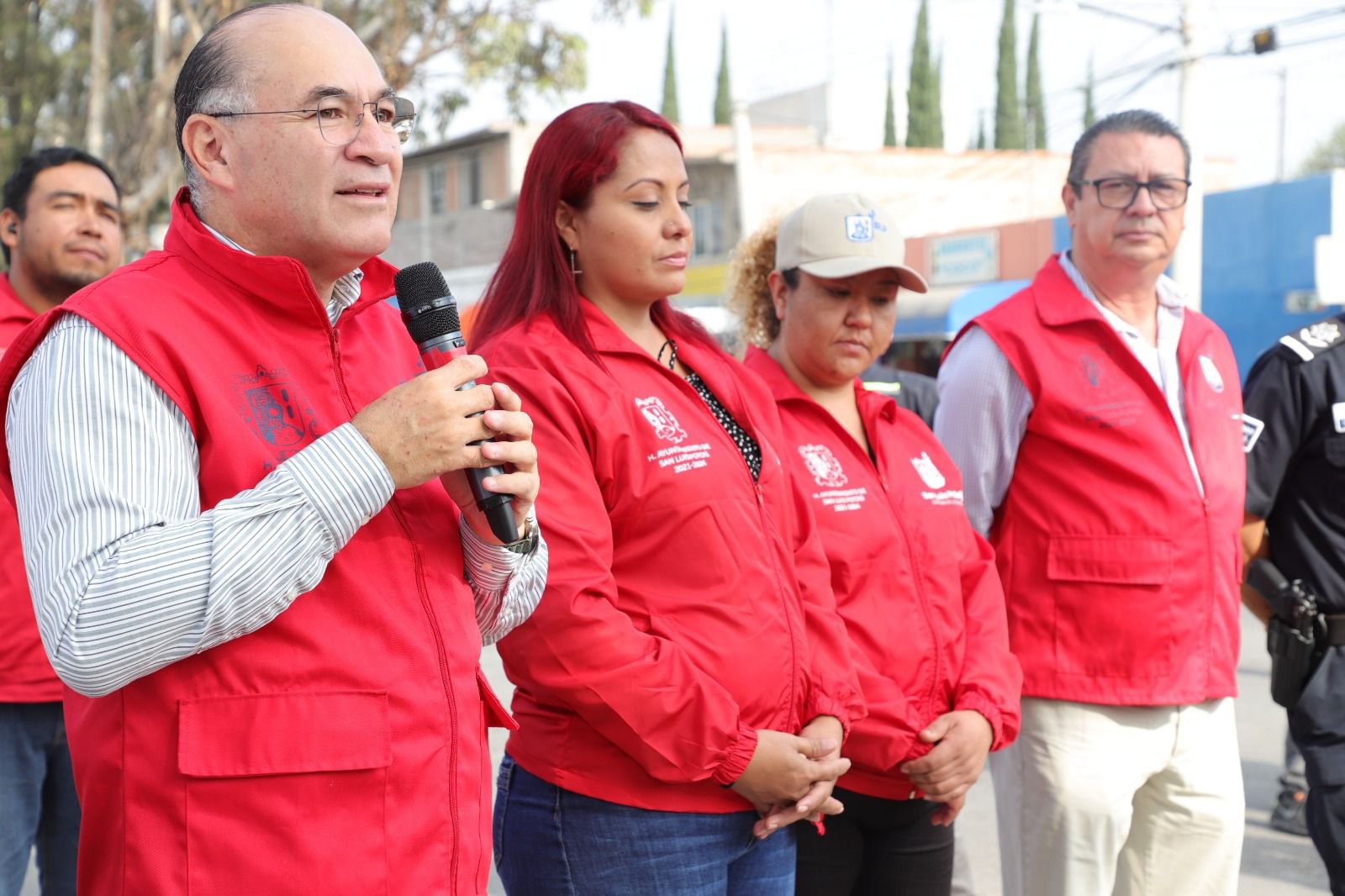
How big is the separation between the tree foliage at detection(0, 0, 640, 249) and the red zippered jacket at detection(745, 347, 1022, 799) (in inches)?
496

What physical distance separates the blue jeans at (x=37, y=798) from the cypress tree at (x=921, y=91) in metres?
51.6

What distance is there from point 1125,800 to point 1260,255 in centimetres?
1726

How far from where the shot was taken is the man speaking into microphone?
1.66 meters

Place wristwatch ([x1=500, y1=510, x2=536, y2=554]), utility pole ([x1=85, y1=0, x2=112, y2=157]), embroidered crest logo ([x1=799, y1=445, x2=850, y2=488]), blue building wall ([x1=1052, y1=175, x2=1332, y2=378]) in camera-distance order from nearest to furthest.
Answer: wristwatch ([x1=500, y1=510, x2=536, y2=554])
embroidered crest logo ([x1=799, y1=445, x2=850, y2=488])
utility pole ([x1=85, y1=0, x2=112, y2=157])
blue building wall ([x1=1052, y1=175, x2=1332, y2=378])

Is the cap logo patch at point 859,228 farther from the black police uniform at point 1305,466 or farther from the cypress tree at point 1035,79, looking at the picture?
the cypress tree at point 1035,79

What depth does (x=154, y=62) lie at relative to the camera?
15.6m

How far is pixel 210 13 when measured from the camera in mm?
14141

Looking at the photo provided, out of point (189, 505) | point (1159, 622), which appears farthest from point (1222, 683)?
point (189, 505)

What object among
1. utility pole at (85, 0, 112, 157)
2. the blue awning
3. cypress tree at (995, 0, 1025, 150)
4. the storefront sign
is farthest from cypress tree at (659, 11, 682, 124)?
utility pole at (85, 0, 112, 157)

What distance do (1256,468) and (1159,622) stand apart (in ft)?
2.24

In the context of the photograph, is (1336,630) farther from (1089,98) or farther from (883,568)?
(1089,98)

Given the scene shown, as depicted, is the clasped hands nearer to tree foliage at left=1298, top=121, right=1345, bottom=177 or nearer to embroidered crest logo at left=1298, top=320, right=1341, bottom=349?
embroidered crest logo at left=1298, top=320, right=1341, bottom=349

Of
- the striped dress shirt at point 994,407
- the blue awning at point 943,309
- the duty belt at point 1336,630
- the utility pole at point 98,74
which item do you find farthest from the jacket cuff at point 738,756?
the blue awning at point 943,309

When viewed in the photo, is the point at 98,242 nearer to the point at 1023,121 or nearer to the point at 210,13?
the point at 210,13
